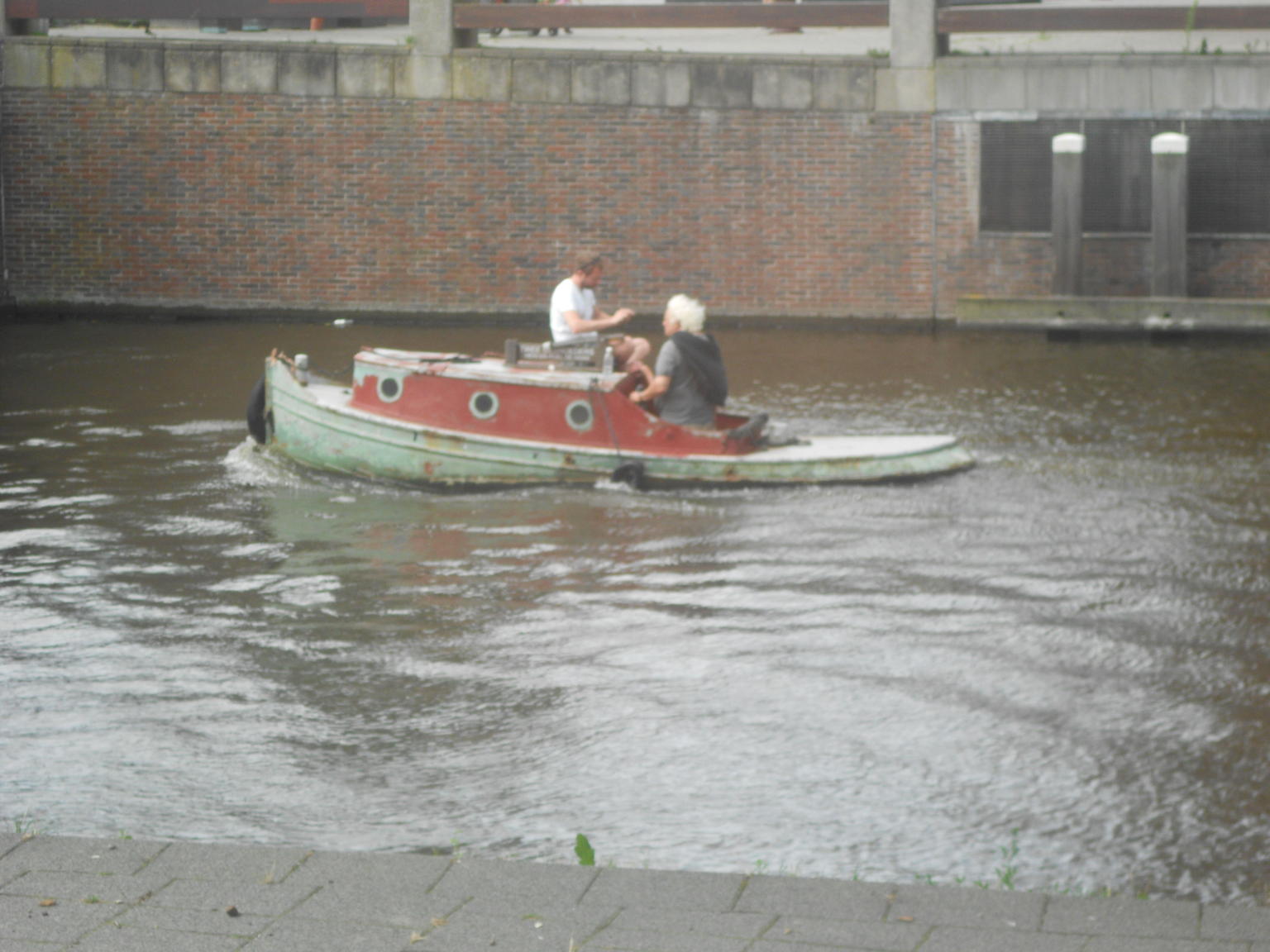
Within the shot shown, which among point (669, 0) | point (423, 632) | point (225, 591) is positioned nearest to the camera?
point (423, 632)

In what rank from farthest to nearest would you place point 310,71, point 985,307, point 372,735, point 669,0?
point 669,0 < point 310,71 < point 985,307 < point 372,735

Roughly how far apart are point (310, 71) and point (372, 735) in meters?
16.3

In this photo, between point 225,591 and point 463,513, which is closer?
point 225,591

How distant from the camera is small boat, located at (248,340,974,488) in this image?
1245 cm

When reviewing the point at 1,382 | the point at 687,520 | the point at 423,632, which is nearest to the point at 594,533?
the point at 687,520

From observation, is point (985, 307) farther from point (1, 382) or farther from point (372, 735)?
point (372, 735)

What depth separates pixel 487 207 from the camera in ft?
72.9

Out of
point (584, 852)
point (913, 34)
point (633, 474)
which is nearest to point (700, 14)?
point (913, 34)

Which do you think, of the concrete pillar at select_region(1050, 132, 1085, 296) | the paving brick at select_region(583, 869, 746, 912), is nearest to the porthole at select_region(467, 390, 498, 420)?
the paving brick at select_region(583, 869, 746, 912)

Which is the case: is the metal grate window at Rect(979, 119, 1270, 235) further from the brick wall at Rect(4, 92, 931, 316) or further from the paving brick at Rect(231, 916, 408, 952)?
the paving brick at Rect(231, 916, 408, 952)

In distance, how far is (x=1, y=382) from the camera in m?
17.6

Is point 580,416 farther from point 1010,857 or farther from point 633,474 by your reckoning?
point 1010,857

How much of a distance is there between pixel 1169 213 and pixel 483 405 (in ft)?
35.7

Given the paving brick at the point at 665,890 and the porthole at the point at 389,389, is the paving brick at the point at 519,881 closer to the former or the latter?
the paving brick at the point at 665,890
